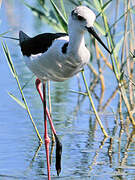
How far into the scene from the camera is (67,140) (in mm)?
5594

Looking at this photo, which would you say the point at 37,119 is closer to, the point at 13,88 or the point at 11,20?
the point at 13,88

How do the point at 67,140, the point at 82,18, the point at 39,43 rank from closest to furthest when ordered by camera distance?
the point at 82,18
the point at 39,43
the point at 67,140

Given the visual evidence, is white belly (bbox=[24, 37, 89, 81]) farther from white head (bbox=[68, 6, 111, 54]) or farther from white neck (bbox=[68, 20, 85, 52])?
white head (bbox=[68, 6, 111, 54])

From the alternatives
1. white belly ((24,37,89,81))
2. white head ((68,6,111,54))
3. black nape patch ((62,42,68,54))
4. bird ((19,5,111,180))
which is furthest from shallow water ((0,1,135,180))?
white head ((68,6,111,54))

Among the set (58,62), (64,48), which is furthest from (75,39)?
(58,62)

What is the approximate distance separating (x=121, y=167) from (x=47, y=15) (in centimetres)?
190

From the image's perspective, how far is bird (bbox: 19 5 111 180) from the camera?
417 cm

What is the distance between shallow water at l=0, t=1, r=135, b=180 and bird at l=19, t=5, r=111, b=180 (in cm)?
23

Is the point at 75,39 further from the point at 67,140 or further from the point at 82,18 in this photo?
the point at 67,140

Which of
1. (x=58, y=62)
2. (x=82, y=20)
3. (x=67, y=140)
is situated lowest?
(x=67, y=140)

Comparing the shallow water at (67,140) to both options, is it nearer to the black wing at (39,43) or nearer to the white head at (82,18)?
the black wing at (39,43)

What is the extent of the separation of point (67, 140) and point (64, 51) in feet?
5.06

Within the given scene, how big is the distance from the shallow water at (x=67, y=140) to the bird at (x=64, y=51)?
0.74 ft

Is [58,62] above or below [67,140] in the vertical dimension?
above
